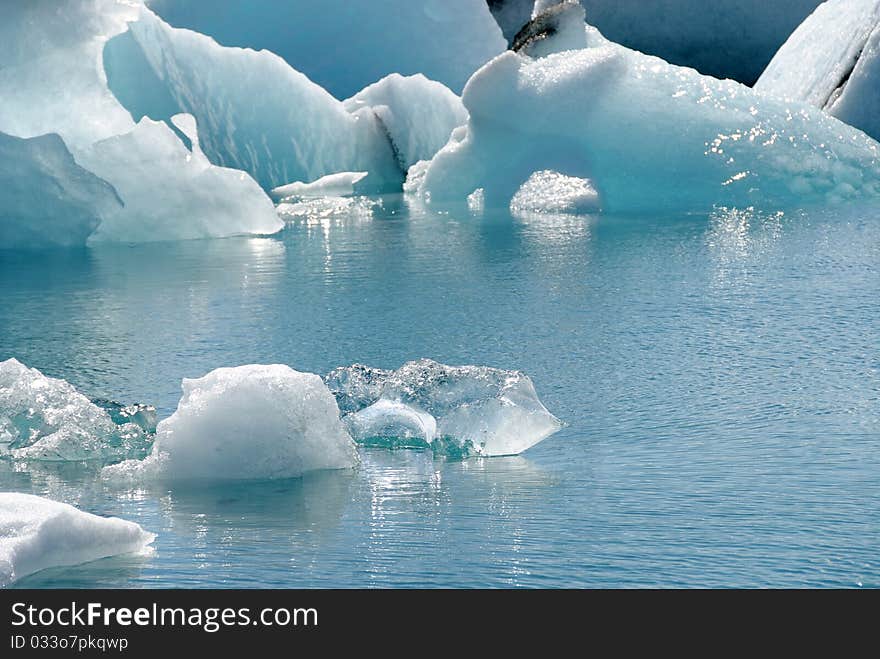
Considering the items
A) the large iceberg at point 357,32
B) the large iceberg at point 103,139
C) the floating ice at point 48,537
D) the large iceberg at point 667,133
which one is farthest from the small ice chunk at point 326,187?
the floating ice at point 48,537

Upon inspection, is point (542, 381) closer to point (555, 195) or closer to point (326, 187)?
point (555, 195)

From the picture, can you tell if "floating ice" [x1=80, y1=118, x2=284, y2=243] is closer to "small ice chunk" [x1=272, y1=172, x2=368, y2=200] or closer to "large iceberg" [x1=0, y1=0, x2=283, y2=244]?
"large iceberg" [x1=0, y1=0, x2=283, y2=244]

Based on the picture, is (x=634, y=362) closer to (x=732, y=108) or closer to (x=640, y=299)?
(x=640, y=299)

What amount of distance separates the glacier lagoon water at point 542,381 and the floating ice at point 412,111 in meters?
6.13

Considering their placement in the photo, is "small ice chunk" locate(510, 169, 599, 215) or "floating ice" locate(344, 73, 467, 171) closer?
"small ice chunk" locate(510, 169, 599, 215)

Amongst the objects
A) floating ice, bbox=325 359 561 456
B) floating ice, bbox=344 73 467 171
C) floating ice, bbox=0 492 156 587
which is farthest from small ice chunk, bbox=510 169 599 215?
floating ice, bbox=0 492 156 587

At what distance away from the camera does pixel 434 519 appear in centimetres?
312

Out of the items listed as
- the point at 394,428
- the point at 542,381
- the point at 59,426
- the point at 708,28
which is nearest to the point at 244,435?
the point at 394,428

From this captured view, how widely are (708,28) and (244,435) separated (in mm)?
16272

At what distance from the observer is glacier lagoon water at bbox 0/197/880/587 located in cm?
279

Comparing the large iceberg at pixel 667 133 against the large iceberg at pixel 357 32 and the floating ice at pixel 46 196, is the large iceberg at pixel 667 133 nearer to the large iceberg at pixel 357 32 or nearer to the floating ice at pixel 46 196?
the floating ice at pixel 46 196

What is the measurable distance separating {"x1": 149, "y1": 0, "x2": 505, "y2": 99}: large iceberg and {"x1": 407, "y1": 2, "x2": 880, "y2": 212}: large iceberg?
25.0 ft

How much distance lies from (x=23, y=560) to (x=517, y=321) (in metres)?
3.68

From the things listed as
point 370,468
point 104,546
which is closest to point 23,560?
point 104,546
